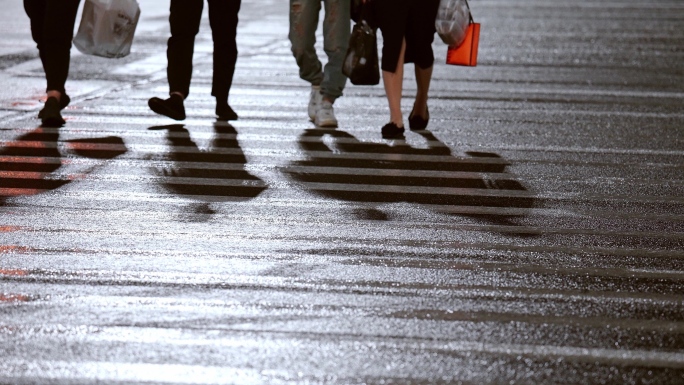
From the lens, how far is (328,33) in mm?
10000

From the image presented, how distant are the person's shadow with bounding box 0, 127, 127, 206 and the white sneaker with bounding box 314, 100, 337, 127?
162 centimetres

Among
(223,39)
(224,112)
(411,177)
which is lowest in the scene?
(224,112)

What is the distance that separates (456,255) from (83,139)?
3.96m

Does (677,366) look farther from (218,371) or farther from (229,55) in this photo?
(229,55)

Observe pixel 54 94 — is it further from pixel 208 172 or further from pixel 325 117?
pixel 208 172

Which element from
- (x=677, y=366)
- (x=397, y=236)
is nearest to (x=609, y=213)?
(x=397, y=236)

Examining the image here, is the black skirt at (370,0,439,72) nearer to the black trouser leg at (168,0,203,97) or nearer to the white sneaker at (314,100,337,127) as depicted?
the white sneaker at (314,100,337,127)

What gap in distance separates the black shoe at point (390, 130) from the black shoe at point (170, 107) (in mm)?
1538

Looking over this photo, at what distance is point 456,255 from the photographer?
6051 mm

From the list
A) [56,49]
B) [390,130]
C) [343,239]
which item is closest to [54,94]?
[56,49]

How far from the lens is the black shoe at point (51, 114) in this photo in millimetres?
9648

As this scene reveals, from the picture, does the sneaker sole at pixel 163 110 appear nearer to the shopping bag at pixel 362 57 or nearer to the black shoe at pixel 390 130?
the shopping bag at pixel 362 57

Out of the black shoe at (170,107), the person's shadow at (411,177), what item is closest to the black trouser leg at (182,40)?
the black shoe at (170,107)

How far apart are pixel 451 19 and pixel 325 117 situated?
1.28 metres
